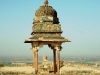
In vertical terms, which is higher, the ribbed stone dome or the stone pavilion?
the ribbed stone dome

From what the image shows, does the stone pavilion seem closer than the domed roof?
Yes

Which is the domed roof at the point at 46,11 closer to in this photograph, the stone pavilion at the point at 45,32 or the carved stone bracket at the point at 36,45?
the stone pavilion at the point at 45,32

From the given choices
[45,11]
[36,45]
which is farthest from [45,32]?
[45,11]

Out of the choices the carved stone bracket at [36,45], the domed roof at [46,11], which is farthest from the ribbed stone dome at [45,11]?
the carved stone bracket at [36,45]

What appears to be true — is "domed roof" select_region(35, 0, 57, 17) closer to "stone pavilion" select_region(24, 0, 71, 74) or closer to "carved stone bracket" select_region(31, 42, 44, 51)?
"stone pavilion" select_region(24, 0, 71, 74)

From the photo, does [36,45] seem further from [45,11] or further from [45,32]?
[45,11]

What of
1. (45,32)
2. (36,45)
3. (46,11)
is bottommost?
(36,45)

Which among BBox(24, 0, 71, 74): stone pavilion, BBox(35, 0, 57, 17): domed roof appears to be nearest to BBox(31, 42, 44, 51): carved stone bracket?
BBox(24, 0, 71, 74): stone pavilion

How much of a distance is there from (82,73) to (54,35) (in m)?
3.84

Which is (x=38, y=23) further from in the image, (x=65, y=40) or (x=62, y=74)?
(x=62, y=74)

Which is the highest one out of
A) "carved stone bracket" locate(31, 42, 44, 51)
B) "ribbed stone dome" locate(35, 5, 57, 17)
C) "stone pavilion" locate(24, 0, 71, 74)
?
"ribbed stone dome" locate(35, 5, 57, 17)

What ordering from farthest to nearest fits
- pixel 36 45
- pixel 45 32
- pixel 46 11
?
pixel 46 11 → pixel 45 32 → pixel 36 45

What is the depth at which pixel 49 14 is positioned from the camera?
20.5 m

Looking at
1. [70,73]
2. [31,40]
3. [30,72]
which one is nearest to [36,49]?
[31,40]
